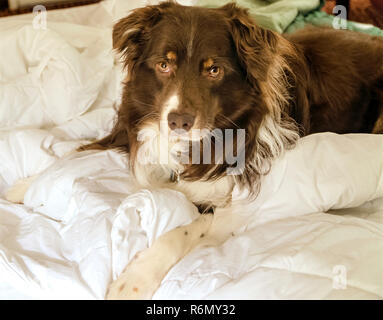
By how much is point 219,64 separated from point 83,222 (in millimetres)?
938

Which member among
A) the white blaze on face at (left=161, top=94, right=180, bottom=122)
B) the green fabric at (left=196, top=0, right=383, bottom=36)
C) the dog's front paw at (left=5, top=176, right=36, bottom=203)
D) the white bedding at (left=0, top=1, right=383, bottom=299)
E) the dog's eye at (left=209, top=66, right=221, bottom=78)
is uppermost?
the green fabric at (left=196, top=0, right=383, bottom=36)

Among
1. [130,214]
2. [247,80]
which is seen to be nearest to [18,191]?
[130,214]

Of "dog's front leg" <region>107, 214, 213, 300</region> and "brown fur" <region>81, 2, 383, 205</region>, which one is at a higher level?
"brown fur" <region>81, 2, 383, 205</region>

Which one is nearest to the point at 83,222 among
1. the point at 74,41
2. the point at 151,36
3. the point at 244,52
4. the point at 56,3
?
the point at 151,36

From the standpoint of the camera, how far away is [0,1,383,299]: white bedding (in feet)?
5.60

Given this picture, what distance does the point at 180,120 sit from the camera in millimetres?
1914

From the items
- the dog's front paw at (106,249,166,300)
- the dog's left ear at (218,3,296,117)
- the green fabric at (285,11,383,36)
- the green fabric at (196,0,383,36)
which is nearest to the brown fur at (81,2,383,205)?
the dog's left ear at (218,3,296,117)

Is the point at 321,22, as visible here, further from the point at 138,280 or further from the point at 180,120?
the point at 138,280

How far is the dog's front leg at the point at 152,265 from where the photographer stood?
1.74 meters

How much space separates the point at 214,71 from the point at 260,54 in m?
0.23

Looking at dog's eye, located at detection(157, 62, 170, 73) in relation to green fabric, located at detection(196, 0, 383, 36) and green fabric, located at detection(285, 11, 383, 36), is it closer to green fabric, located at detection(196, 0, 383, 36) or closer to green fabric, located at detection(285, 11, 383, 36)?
green fabric, located at detection(196, 0, 383, 36)

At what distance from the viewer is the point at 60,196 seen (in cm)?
225

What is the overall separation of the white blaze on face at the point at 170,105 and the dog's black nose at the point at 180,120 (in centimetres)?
2

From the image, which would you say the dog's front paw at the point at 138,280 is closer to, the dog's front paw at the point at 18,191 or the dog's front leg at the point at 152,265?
the dog's front leg at the point at 152,265
